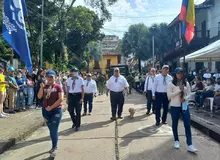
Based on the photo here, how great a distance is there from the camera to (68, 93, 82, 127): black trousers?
832 centimetres

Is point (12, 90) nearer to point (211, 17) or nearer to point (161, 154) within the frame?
point (161, 154)

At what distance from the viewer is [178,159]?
549cm

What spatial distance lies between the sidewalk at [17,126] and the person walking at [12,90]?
445 millimetres

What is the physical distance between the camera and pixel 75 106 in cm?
838

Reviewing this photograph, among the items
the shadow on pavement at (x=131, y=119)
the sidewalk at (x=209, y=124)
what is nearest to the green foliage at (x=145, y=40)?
the sidewalk at (x=209, y=124)

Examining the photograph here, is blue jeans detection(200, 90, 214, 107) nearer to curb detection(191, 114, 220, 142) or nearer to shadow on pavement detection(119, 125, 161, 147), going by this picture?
curb detection(191, 114, 220, 142)

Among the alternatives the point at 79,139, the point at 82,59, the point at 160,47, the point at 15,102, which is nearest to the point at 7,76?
the point at 15,102

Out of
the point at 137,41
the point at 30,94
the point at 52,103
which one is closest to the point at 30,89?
the point at 30,94

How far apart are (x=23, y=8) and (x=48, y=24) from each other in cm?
2415

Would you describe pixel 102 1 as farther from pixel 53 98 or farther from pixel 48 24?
pixel 53 98

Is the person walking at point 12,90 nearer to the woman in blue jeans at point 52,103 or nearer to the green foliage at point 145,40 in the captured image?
the woman in blue jeans at point 52,103

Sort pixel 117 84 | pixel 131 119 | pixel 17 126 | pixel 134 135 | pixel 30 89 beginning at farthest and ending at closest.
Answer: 1. pixel 30 89
2. pixel 131 119
3. pixel 117 84
4. pixel 17 126
5. pixel 134 135

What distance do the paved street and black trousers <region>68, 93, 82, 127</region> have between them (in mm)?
352

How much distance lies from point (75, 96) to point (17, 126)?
2.04 m
